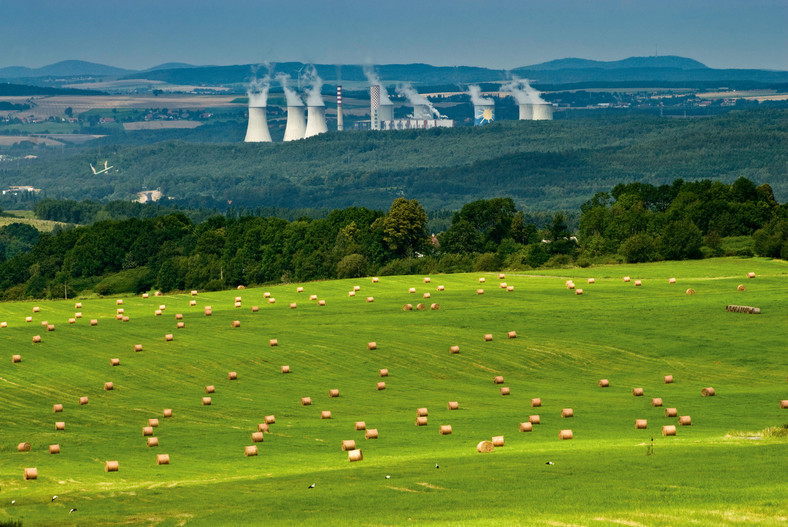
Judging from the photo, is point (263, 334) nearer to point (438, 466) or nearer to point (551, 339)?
point (551, 339)

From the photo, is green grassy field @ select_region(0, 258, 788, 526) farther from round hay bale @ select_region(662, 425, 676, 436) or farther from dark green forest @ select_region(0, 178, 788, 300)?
dark green forest @ select_region(0, 178, 788, 300)

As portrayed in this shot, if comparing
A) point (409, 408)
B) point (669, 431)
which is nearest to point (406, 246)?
point (409, 408)

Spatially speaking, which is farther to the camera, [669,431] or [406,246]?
[406,246]

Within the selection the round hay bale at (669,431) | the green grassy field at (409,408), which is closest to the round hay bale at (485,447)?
the green grassy field at (409,408)

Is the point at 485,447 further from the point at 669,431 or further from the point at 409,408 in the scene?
the point at 409,408

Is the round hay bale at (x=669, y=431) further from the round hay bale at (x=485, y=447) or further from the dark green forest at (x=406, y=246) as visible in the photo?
the dark green forest at (x=406, y=246)

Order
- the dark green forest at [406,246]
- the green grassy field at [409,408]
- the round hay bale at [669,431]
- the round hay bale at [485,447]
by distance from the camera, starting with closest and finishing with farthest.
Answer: the green grassy field at [409,408]
the round hay bale at [485,447]
the round hay bale at [669,431]
the dark green forest at [406,246]

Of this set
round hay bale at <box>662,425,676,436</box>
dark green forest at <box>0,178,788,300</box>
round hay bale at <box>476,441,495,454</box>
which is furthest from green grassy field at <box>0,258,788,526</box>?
dark green forest at <box>0,178,788,300</box>

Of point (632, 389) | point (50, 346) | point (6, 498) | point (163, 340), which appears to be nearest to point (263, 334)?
point (163, 340)
